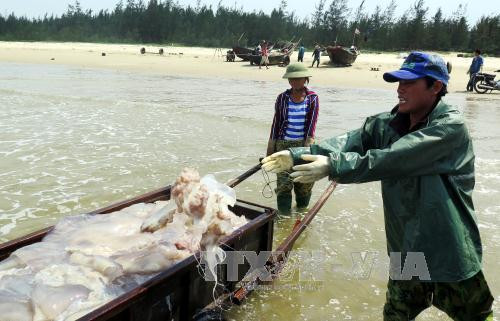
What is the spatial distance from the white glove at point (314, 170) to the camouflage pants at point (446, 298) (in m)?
1.06

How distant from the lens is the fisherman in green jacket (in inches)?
94.2

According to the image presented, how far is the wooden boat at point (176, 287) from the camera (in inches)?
97.8

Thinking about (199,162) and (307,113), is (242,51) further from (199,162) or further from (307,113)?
(307,113)

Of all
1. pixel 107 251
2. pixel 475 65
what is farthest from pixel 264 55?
pixel 107 251

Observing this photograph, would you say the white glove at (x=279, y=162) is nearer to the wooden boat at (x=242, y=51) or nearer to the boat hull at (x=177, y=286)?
the boat hull at (x=177, y=286)

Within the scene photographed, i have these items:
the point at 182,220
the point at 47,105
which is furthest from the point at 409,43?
the point at 182,220

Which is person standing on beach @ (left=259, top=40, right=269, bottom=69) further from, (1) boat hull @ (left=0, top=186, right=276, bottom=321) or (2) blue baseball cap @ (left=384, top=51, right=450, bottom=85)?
(2) blue baseball cap @ (left=384, top=51, right=450, bottom=85)

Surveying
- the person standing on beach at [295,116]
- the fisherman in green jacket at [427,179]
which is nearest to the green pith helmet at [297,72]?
the person standing on beach at [295,116]

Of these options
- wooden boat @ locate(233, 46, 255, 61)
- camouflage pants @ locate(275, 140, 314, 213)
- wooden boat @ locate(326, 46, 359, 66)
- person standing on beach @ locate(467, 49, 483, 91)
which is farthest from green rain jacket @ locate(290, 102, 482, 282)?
wooden boat @ locate(233, 46, 255, 61)

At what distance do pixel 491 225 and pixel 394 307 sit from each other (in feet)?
13.8

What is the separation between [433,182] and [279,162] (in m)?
0.97

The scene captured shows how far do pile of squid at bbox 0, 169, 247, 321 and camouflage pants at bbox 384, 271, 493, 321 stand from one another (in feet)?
4.49

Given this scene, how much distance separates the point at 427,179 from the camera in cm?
248

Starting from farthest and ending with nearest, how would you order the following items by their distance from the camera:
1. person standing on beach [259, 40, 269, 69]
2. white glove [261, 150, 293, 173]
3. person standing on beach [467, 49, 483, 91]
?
1. person standing on beach [259, 40, 269, 69]
2. person standing on beach [467, 49, 483, 91]
3. white glove [261, 150, 293, 173]
